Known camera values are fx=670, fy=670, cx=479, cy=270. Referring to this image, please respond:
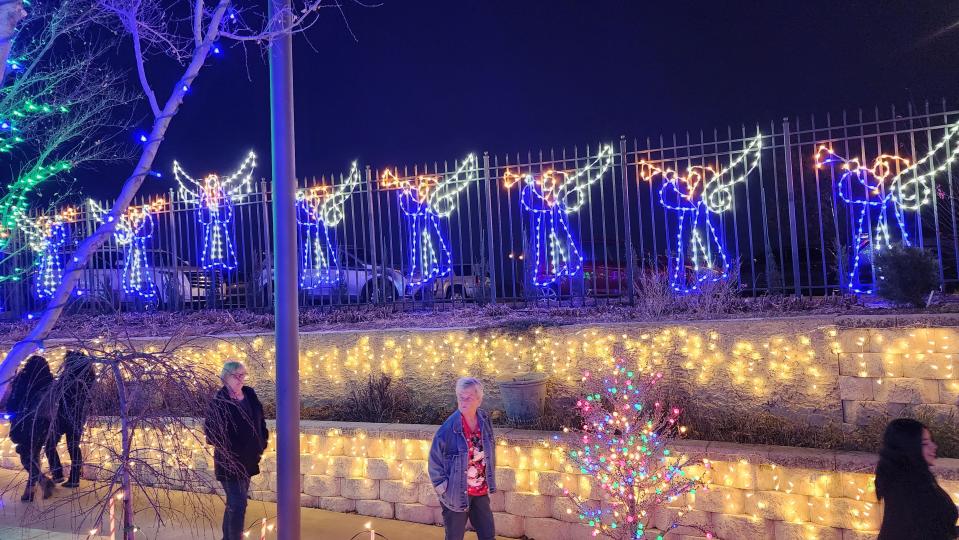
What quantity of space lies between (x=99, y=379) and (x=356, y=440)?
12.4 feet

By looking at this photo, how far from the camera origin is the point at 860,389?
218 inches

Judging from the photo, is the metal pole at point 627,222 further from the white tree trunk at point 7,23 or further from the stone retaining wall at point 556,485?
the white tree trunk at point 7,23

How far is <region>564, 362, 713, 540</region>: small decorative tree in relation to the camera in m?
4.84

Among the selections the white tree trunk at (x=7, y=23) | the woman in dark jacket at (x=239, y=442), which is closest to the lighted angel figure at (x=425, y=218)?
the woman in dark jacket at (x=239, y=442)

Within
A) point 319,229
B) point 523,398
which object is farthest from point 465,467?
point 319,229

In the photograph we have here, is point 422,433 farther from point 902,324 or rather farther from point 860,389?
point 902,324

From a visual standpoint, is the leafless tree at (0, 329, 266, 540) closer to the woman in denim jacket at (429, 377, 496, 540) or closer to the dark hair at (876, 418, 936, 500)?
the woman in denim jacket at (429, 377, 496, 540)

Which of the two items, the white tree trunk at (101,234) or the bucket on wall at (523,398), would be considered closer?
the white tree trunk at (101,234)

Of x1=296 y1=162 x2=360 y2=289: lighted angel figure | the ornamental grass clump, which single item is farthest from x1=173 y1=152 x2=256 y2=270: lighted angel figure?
the ornamental grass clump

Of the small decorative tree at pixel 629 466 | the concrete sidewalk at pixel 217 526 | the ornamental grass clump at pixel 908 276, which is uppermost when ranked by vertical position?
the ornamental grass clump at pixel 908 276

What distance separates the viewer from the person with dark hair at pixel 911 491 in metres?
3.51

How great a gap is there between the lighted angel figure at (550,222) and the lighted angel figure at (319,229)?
112 inches

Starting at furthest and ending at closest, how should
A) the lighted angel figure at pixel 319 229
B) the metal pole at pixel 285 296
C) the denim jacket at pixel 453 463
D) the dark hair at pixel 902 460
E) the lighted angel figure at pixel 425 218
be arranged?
1. the lighted angel figure at pixel 319 229
2. the lighted angel figure at pixel 425 218
3. the denim jacket at pixel 453 463
4. the metal pole at pixel 285 296
5. the dark hair at pixel 902 460

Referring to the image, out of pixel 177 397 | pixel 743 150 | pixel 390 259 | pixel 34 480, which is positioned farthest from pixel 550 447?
pixel 390 259
